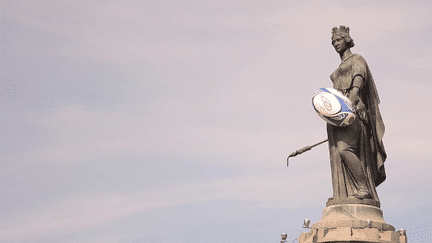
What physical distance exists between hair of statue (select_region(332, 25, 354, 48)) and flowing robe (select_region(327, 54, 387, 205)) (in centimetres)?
42

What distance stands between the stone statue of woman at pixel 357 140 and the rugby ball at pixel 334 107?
44cm

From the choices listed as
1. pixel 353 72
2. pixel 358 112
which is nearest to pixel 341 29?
pixel 353 72

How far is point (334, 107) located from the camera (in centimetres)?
1571

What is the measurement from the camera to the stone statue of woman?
1620cm

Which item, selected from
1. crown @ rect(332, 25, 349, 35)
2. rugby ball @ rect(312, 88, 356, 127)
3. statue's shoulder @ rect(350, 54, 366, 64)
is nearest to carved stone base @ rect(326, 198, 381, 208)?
rugby ball @ rect(312, 88, 356, 127)

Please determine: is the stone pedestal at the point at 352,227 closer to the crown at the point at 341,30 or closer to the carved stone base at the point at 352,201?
the carved stone base at the point at 352,201

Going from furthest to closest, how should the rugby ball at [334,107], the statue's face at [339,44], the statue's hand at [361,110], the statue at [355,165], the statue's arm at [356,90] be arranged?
the statue's face at [339,44] < the statue's arm at [356,90] < the statue's hand at [361,110] < the rugby ball at [334,107] < the statue at [355,165]

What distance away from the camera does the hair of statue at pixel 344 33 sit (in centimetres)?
1733

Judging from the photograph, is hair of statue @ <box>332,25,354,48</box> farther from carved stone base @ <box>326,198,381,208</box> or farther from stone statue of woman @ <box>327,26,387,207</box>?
carved stone base @ <box>326,198,381,208</box>

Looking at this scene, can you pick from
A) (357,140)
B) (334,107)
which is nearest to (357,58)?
(334,107)

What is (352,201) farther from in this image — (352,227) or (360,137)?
(360,137)

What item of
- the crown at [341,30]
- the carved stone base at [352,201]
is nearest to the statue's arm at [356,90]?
the crown at [341,30]

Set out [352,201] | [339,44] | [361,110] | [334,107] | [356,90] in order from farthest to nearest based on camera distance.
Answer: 1. [339,44]
2. [356,90]
3. [361,110]
4. [352,201]
5. [334,107]

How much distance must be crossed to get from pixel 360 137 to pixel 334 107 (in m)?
1.40
